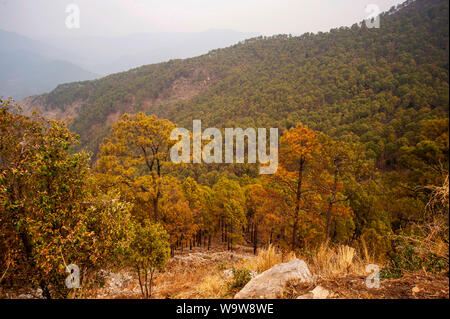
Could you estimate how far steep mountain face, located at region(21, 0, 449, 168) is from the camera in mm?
61138

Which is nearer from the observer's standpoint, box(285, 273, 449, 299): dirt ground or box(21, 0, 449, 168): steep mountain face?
box(285, 273, 449, 299): dirt ground

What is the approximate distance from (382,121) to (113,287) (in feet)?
262

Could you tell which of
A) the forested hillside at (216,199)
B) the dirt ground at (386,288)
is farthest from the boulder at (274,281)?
the forested hillside at (216,199)

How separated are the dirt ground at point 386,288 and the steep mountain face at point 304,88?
36.7 m

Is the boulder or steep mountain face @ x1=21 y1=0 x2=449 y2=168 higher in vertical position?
steep mountain face @ x1=21 y1=0 x2=449 y2=168

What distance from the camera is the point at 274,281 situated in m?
4.14

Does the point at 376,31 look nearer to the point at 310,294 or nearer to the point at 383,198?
the point at 383,198

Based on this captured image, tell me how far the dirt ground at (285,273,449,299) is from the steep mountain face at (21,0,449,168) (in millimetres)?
36657

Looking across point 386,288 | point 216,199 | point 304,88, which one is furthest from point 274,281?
point 304,88

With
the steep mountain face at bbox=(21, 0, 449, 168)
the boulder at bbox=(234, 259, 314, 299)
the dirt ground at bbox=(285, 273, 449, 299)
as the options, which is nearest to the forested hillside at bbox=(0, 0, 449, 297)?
the dirt ground at bbox=(285, 273, 449, 299)

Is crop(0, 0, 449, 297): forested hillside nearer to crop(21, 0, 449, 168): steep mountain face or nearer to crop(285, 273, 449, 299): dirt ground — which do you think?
crop(285, 273, 449, 299): dirt ground

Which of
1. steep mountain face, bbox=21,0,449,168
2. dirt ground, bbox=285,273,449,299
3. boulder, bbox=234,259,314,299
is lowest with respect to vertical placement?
boulder, bbox=234,259,314,299

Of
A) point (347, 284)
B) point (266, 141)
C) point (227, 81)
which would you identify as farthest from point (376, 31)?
point (347, 284)

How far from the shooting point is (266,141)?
2985 inches
